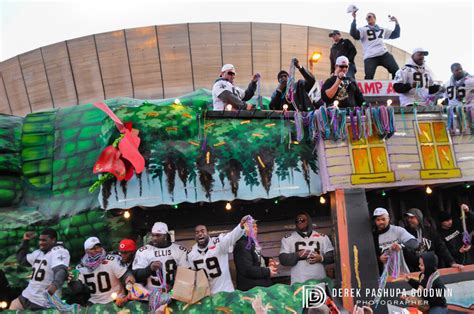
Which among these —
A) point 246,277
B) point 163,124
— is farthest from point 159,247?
point 163,124

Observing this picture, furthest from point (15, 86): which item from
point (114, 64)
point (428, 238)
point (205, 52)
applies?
point (428, 238)

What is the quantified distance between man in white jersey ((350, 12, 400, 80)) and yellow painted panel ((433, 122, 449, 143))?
93.5 inches

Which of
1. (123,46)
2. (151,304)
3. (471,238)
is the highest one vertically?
(123,46)

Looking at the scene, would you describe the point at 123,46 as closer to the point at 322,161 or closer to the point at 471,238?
the point at 322,161

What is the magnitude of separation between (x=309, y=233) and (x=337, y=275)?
78 centimetres

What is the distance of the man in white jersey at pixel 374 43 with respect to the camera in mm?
11695

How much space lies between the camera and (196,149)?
9062 millimetres

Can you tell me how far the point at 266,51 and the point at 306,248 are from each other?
8.10 meters

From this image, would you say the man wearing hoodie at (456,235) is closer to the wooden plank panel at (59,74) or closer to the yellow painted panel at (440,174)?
the yellow painted panel at (440,174)

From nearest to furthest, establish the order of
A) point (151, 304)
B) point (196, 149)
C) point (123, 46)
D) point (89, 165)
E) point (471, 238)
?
1. point (151, 304)
2. point (196, 149)
3. point (471, 238)
4. point (89, 165)
5. point (123, 46)

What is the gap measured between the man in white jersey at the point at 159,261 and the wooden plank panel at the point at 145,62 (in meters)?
7.68

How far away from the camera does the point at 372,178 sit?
29.5 ft

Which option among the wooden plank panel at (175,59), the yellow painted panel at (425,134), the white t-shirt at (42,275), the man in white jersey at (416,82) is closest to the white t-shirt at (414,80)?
the man in white jersey at (416,82)

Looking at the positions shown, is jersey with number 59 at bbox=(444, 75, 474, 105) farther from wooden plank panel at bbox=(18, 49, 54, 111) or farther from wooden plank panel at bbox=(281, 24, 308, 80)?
wooden plank panel at bbox=(18, 49, 54, 111)
